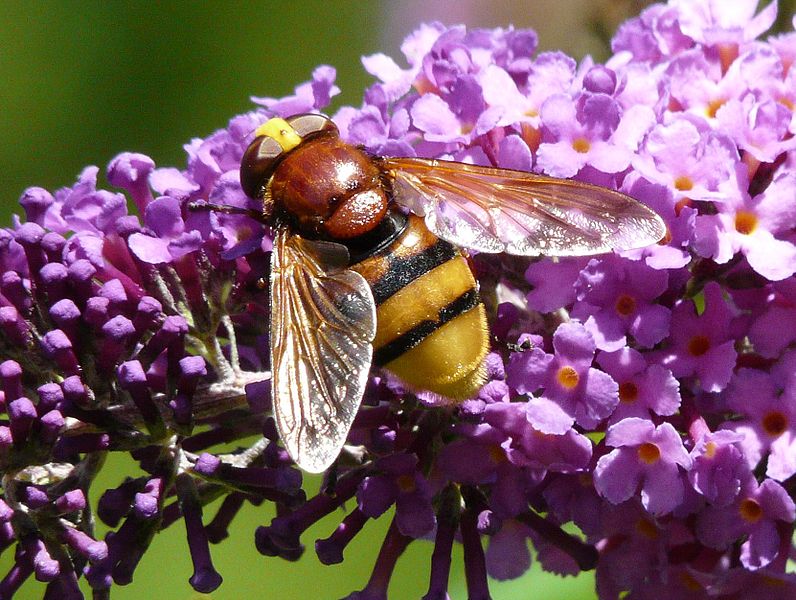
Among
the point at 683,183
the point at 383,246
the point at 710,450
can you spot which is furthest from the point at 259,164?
the point at 710,450

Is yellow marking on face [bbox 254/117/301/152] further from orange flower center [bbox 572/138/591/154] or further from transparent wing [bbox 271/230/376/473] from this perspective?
orange flower center [bbox 572/138/591/154]

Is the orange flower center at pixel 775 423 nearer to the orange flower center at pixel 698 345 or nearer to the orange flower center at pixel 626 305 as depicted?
the orange flower center at pixel 698 345

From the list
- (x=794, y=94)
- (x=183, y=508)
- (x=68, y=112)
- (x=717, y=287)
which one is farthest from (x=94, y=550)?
(x=68, y=112)

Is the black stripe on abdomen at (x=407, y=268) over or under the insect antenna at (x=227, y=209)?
under

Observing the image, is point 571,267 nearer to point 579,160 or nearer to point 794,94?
point 579,160

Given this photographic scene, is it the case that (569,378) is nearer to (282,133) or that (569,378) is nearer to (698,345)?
(698,345)

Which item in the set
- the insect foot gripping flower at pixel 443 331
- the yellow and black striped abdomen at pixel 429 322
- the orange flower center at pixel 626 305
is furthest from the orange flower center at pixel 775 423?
the yellow and black striped abdomen at pixel 429 322

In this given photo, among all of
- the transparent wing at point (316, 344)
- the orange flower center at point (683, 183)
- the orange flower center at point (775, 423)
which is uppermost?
the orange flower center at point (683, 183)
